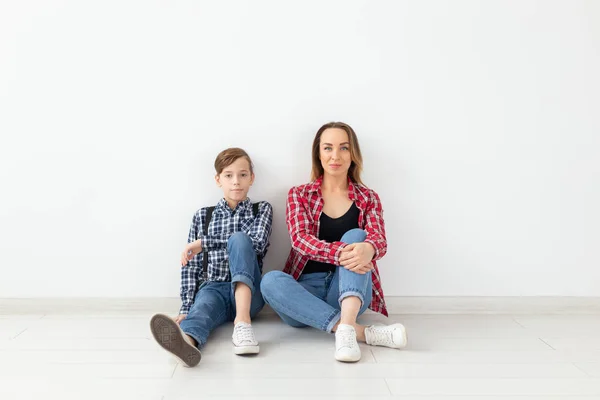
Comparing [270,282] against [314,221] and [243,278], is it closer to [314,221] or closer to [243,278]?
[243,278]

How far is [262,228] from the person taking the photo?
2039 mm

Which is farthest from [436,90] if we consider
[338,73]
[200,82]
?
[200,82]

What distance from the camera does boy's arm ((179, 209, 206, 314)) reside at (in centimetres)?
205

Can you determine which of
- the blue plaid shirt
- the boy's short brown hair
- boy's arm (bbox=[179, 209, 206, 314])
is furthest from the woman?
boy's arm (bbox=[179, 209, 206, 314])

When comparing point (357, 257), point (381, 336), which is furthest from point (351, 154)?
point (381, 336)

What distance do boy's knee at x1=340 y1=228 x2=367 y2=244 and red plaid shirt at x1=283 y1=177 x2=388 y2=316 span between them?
3 centimetres

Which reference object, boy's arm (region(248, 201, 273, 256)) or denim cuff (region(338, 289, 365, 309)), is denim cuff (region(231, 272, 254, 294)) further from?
denim cuff (region(338, 289, 365, 309))

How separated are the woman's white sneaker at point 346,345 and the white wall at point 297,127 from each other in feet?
1.85

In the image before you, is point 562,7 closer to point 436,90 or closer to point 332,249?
point 436,90

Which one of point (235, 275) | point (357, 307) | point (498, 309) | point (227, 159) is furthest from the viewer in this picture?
point (498, 309)

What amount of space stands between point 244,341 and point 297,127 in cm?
87

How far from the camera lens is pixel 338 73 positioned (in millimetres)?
2127

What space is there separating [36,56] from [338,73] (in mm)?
1178

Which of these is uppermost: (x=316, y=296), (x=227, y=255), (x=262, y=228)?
(x=262, y=228)
